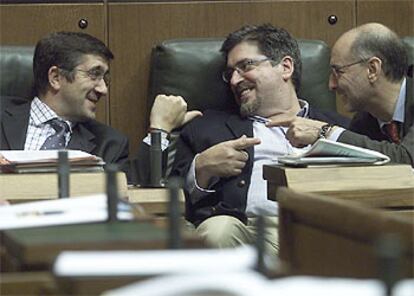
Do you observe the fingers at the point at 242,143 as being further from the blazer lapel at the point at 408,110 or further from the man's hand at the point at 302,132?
the blazer lapel at the point at 408,110

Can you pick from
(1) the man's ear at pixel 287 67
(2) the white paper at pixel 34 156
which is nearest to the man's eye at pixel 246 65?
(1) the man's ear at pixel 287 67

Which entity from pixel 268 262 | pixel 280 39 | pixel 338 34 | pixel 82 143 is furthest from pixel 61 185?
pixel 338 34

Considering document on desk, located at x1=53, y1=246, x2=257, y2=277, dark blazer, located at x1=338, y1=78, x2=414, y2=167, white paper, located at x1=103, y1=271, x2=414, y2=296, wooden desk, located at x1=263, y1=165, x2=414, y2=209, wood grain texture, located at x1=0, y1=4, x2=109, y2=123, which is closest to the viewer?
white paper, located at x1=103, y1=271, x2=414, y2=296

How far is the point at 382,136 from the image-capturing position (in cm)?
362

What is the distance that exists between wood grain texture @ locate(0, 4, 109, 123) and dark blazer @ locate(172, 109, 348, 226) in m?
0.54

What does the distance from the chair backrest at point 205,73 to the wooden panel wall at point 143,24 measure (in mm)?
133

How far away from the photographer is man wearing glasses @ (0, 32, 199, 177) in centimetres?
363

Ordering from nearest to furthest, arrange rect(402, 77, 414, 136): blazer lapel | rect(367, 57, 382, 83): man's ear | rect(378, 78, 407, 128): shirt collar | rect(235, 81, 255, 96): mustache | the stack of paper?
1. the stack of paper
2. rect(402, 77, 414, 136): blazer lapel
3. rect(378, 78, 407, 128): shirt collar
4. rect(367, 57, 382, 83): man's ear
5. rect(235, 81, 255, 96): mustache

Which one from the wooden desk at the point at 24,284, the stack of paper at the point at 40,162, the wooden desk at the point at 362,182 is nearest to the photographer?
the wooden desk at the point at 24,284

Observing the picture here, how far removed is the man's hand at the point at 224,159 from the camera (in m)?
3.49

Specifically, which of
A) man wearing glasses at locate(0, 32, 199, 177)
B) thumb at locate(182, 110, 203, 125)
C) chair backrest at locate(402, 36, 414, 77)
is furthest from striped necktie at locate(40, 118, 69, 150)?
chair backrest at locate(402, 36, 414, 77)

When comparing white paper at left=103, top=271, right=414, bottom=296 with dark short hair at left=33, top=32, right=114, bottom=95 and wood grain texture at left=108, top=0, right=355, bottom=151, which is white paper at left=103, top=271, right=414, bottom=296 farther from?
wood grain texture at left=108, top=0, right=355, bottom=151

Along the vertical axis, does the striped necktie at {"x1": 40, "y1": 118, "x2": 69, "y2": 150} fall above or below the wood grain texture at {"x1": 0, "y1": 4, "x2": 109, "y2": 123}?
below

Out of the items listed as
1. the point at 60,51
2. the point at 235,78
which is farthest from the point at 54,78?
the point at 235,78
